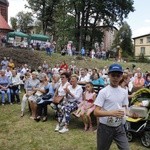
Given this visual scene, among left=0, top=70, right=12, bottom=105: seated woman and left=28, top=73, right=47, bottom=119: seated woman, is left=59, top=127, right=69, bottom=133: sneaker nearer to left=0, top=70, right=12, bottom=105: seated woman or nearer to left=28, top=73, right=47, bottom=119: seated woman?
left=28, top=73, right=47, bottom=119: seated woman

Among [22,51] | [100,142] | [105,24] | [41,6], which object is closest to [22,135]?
[100,142]

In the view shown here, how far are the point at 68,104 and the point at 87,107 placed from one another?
0.59 meters

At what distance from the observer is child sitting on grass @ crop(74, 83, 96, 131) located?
9945 millimetres

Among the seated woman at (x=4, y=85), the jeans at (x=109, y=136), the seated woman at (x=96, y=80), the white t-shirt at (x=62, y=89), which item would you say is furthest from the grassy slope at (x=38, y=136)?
the jeans at (x=109, y=136)

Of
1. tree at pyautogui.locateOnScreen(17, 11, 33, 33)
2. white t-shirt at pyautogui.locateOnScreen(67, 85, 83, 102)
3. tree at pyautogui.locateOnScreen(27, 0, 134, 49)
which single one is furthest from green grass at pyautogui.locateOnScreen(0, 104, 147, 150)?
tree at pyautogui.locateOnScreen(17, 11, 33, 33)

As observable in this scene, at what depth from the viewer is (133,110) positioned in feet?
28.6

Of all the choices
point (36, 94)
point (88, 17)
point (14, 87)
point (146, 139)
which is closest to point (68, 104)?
point (36, 94)

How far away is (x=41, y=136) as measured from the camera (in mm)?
9406

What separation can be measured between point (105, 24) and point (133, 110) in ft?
139

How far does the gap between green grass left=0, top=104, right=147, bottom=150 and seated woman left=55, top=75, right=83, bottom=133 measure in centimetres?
24

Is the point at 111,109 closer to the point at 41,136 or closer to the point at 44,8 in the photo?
the point at 41,136

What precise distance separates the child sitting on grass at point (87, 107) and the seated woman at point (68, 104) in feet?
0.60

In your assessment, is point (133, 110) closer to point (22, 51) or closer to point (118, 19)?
point (22, 51)

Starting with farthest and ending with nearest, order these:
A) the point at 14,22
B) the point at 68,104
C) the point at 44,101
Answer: the point at 14,22 → the point at 44,101 → the point at 68,104
